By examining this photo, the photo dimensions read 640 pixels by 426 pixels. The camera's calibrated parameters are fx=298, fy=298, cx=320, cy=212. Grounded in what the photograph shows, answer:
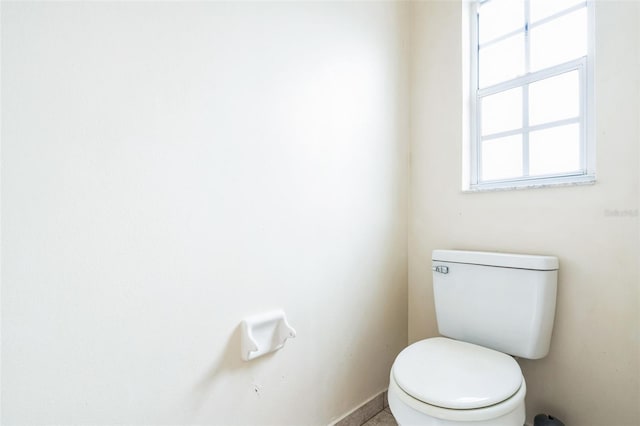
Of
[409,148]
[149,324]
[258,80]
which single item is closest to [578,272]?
[409,148]

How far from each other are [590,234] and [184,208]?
4.54 ft

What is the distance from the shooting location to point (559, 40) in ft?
4.02

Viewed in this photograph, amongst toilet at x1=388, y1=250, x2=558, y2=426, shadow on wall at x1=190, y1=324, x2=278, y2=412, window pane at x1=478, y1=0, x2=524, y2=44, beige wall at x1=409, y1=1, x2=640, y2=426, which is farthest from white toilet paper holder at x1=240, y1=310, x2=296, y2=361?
window pane at x1=478, y1=0, x2=524, y2=44

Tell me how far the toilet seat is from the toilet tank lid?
1.06 feet

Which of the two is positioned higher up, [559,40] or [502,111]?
[559,40]

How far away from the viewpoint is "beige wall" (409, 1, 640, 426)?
1002 millimetres

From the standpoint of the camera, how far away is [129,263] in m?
0.77

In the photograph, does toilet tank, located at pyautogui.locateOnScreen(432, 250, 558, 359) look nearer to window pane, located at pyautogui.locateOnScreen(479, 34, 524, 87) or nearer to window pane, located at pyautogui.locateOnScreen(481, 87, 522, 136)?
window pane, located at pyautogui.locateOnScreen(481, 87, 522, 136)

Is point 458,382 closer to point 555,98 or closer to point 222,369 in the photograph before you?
point 222,369

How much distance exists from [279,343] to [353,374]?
0.49 m

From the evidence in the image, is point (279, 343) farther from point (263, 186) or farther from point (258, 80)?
point (258, 80)

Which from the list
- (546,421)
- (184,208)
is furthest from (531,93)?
(184,208)

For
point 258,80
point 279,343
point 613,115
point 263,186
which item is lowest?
point 279,343

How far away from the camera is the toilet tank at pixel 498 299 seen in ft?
3.54
